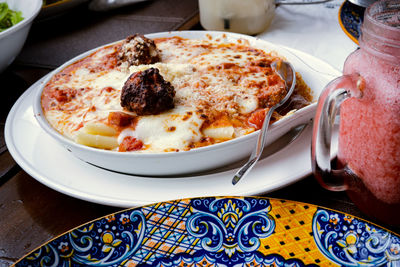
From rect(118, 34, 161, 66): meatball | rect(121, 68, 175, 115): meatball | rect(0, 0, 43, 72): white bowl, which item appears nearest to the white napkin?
rect(118, 34, 161, 66): meatball

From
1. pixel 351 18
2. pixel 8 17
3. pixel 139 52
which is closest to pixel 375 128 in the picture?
pixel 139 52

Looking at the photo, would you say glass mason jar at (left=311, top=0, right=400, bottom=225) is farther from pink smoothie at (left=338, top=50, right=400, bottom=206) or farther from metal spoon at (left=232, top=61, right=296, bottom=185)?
metal spoon at (left=232, top=61, right=296, bottom=185)

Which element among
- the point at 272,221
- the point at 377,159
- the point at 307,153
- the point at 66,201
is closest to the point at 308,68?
the point at 307,153

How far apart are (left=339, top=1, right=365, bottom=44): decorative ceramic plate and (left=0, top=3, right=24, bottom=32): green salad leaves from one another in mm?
1304

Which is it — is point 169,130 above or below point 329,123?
below

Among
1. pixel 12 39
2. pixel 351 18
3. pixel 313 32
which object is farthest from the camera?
pixel 313 32

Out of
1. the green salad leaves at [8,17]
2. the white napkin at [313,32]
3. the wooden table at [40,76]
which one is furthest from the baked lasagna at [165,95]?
the green salad leaves at [8,17]

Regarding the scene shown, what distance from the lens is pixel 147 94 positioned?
3.40 ft

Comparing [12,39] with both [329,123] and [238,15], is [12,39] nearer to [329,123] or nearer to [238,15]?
[238,15]

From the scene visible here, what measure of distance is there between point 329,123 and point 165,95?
0.43 m

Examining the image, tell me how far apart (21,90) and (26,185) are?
2.05 ft

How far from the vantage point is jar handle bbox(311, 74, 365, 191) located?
76 centimetres

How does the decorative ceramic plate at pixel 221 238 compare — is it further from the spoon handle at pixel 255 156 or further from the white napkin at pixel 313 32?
the white napkin at pixel 313 32

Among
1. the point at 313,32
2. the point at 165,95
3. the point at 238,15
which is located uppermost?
the point at 165,95
